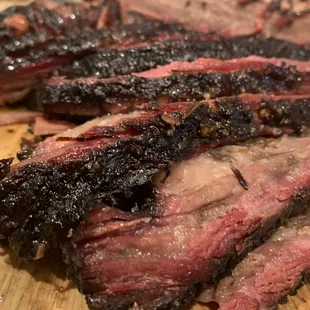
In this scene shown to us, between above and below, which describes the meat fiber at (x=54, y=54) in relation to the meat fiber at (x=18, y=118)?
above

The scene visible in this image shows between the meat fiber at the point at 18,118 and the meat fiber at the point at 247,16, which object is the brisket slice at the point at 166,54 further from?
the meat fiber at the point at 247,16

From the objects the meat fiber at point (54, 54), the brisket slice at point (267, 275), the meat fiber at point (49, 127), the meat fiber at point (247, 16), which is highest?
the meat fiber at point (54, 54)

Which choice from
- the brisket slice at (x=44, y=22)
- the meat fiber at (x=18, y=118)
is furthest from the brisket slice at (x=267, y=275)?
the brisket slice at (x=44, y=22)

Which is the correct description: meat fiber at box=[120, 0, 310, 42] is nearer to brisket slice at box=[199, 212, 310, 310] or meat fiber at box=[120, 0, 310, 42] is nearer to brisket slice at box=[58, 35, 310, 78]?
brisket slice at box=[58, 35, 310, 78]

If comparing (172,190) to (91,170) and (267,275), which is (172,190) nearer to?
(91,170)

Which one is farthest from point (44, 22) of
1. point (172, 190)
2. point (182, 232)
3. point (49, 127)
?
point (182, 232)

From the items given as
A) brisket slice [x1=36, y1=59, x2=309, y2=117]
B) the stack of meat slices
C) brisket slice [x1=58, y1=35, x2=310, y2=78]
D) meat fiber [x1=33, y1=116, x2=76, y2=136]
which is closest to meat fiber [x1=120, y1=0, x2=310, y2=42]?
brisket slice [x1=58, y1=35, x2=310, y2=78]

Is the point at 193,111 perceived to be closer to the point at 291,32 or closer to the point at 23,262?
the point at 23,262
